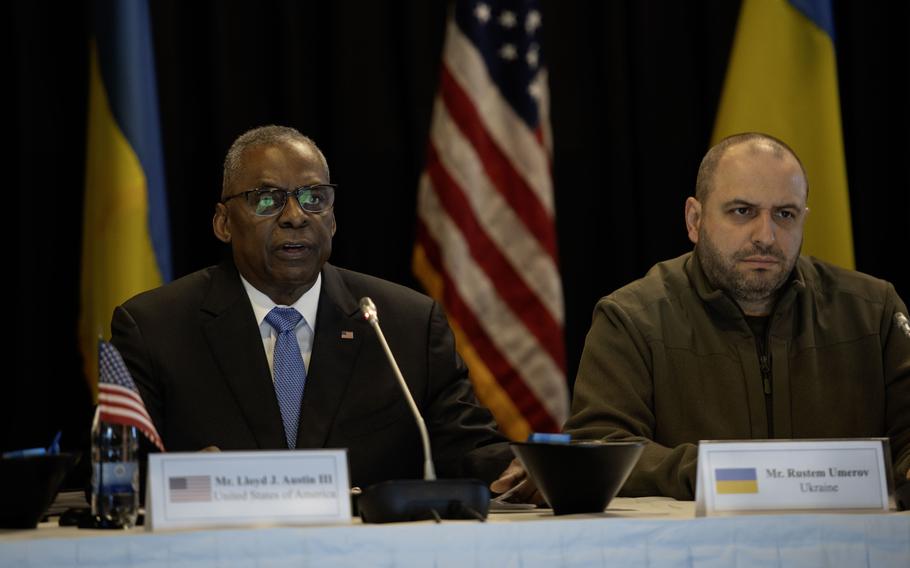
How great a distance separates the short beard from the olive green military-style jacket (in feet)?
0.11

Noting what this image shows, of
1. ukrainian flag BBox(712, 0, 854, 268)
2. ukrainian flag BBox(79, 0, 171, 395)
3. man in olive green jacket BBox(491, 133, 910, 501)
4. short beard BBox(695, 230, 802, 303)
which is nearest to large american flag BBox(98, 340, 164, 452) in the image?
man in olive green jacket BBox(491, 133, 910, 501)

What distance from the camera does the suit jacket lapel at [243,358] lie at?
3.07 meters

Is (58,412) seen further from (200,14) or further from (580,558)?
(580,558)

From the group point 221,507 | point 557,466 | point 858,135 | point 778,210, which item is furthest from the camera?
point 858,135

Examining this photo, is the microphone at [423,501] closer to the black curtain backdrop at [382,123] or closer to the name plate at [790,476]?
the name plate at [790,476]

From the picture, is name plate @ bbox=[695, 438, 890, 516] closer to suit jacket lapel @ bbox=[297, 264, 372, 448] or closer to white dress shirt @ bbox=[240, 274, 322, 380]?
suit jacket lapel @ bbox=[297, 264, 372, 448]

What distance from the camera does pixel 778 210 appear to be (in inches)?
126

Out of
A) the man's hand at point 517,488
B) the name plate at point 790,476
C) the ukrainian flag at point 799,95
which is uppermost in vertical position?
the ukrainian flag at point 799,95

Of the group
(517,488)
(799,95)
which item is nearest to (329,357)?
(517,488)

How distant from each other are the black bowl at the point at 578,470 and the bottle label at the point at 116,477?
66 centimetres

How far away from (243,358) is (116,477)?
1.04 meters

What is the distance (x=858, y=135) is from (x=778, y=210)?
1737 millimetres

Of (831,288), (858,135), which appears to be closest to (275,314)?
(831,288)

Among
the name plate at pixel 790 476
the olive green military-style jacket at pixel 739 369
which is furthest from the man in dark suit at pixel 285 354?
the name plate at pixel 790 476
